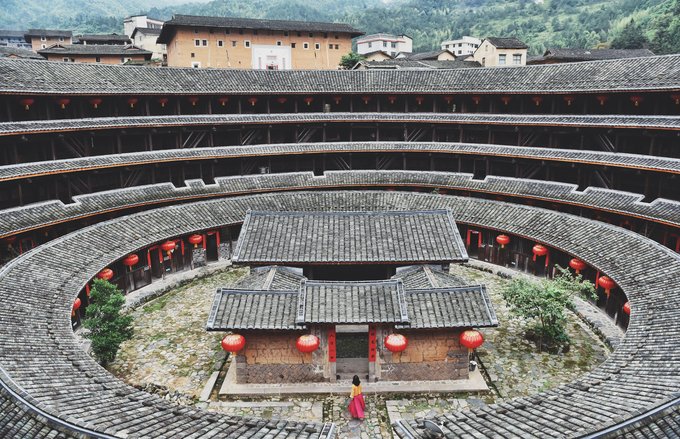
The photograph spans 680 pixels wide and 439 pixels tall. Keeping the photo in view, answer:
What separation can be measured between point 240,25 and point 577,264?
4712 centimetres

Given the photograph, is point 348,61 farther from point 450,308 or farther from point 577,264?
point 450,308

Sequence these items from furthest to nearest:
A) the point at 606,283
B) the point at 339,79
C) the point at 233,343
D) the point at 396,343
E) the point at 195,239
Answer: the point at 339,79
the point at 195,239
the point at 606,283
the point at 233,343
the point at 396,343

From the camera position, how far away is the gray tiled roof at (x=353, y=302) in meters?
18.9

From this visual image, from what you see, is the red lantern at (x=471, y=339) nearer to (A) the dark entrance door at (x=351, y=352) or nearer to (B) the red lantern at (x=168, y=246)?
(A) the dark entrance door at (x=351, y=352)

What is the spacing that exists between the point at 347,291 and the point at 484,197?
21672mm

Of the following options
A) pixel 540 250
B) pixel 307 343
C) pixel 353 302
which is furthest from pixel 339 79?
pixel 307 343

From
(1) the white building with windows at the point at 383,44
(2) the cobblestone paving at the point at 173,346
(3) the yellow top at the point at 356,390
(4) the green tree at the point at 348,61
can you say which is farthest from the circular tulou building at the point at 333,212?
(1) the white building with windows at the point at 383,44

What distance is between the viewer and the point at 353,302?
1969cm

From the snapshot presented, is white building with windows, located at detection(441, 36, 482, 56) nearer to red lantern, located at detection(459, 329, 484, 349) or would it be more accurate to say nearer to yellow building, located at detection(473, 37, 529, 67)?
yellow building, located at detection(473, 37, 529, 67)

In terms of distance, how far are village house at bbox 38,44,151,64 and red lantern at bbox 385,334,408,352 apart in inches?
2513

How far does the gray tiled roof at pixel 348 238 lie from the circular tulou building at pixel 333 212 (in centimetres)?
10

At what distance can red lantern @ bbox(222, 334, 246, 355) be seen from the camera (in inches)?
743

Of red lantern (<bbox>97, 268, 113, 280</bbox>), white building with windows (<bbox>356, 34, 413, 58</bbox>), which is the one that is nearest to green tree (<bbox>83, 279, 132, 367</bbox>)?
red lantern (<bbox>97, 268, 113, 280</bbox>)

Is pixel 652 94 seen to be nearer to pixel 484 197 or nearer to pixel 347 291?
pixel 484 197
